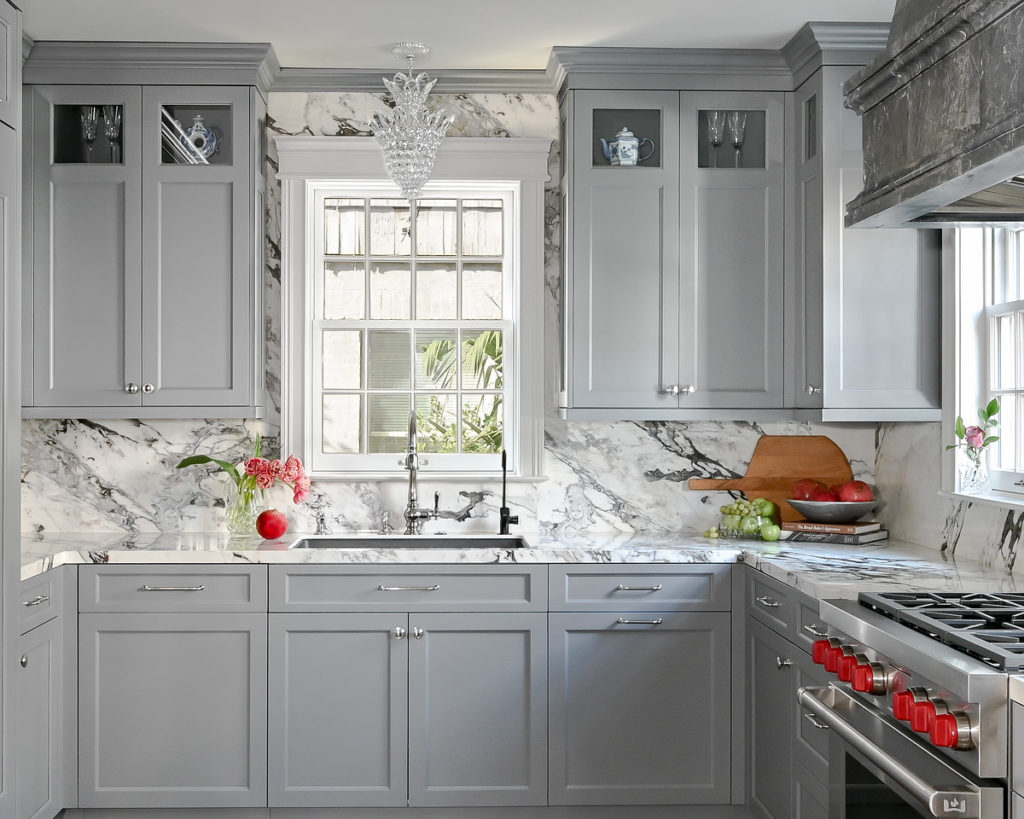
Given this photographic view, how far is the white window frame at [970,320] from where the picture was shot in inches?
120

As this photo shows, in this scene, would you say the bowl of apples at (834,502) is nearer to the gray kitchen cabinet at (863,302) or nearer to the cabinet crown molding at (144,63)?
the gray kitchen cabinet at (863,302)

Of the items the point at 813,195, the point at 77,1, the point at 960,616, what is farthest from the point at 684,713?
the point at 77,1

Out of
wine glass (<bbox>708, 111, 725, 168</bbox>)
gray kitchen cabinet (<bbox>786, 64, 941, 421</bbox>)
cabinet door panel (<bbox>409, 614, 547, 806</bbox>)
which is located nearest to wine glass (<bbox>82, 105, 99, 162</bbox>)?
cabinet door panel (<bbox>409, 614, 547, 806</bbox>)

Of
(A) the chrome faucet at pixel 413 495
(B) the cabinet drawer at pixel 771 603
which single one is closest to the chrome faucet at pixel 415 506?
(A) the chrome faucet at pixel 413 495

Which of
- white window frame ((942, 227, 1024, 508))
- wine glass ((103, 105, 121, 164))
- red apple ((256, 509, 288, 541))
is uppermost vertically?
wine glass ((103, 105, 121, 164))

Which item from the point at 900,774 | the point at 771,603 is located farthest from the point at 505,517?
the point at 900,774

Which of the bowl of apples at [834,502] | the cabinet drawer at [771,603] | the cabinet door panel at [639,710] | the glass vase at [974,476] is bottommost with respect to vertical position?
the cabinet door panel at [639,710]

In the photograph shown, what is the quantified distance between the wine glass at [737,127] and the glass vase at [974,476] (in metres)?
1.28

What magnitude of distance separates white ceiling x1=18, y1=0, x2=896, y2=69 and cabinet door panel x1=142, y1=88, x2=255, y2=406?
256 mm

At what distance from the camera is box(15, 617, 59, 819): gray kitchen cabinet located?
280 centimetres

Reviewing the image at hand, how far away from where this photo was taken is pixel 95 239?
3.34 metres

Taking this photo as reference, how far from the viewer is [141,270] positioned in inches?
131

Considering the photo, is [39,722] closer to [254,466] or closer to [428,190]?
[254,466]

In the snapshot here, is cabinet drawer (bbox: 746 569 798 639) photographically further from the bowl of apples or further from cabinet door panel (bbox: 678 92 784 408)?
cabinet door panel (bbox: 678 92 784 408)
